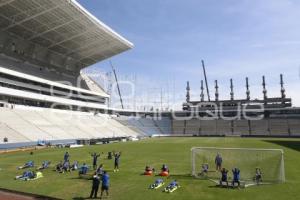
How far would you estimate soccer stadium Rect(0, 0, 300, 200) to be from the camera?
72.7ft

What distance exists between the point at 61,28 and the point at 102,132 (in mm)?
30237

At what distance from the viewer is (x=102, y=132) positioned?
9050cm

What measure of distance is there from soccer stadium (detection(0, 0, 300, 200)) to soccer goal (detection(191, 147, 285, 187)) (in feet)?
0.29

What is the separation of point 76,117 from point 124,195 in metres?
73.5

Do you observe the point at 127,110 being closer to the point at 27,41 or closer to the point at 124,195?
the point at 27,41

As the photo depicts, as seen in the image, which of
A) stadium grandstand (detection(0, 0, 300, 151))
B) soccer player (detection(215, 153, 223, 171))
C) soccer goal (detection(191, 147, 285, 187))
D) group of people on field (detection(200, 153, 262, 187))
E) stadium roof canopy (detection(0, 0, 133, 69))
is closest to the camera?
group of people on field (detection(200, 153, 262, 187))

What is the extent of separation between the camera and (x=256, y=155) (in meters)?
26.8

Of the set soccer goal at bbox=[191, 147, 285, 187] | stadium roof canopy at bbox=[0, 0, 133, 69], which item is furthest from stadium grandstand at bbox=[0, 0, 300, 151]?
soccer goal at bbox=[191, 147, 285, 187]

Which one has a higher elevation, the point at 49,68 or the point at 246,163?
the point at 49,68

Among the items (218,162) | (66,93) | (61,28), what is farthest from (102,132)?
(218,162)

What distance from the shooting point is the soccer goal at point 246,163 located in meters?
23.8

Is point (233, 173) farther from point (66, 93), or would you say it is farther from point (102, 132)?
point (66, 93)

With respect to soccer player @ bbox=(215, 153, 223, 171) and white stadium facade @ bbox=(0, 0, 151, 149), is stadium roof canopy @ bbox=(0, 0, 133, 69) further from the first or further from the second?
soccer player @ bbox=(215, 153, 223, 171)

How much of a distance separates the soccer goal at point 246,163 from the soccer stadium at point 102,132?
88mm
